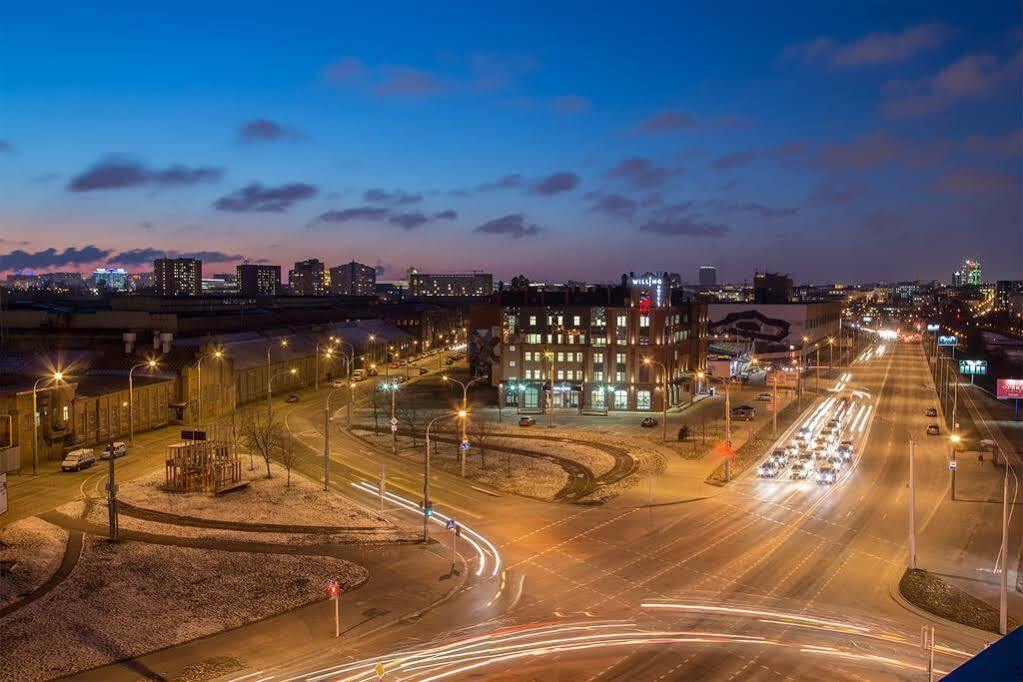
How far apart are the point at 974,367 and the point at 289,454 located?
3572 inches

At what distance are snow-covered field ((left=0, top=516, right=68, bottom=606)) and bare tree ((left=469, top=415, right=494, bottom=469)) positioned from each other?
27504 millimetres

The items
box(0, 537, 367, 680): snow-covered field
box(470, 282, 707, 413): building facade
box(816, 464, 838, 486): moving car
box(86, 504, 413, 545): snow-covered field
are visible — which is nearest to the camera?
box(0, 537, 367, 680): snow-covered field

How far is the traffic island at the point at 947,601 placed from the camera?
94.1 feet

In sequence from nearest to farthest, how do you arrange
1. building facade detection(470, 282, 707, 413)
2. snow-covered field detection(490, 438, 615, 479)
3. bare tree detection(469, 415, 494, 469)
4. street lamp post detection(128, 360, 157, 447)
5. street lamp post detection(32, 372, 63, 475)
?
street lamp post detection(32, 372, 63, 475) → snow-covered field detection(490, 438, 615, 479) → bare tree detection(469, 415, 494, 469) → street lamp post detection(128, 360, 157, 447) → building facade detection(470, 282, 707, 413)

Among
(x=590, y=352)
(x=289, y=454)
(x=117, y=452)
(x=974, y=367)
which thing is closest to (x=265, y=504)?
(x=289, y=454)

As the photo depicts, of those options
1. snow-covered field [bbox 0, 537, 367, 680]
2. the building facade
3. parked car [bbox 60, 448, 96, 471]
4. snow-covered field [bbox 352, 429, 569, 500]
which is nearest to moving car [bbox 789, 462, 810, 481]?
snow-covered field [bbox 352, 429, 569, 500]

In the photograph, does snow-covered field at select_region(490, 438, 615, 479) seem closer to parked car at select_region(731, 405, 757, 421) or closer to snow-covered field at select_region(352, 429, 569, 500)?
snow-covered field at select_region(352, 429, 569, 500)

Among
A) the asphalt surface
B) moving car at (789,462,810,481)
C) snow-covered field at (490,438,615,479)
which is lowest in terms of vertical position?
moving car at (789,462,810,481)

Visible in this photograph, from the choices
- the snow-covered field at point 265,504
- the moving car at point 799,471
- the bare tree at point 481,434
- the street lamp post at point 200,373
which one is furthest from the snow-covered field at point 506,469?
the street lamp post at point 200,373

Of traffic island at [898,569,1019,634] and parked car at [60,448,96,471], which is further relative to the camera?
parked car at [60,448,96,471]

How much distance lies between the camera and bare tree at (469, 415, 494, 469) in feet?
191

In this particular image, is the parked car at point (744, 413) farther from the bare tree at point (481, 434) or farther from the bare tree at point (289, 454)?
the bare tree at point (289, 454)

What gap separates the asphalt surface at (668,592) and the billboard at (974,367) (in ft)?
184

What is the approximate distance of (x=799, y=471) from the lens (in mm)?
55219
